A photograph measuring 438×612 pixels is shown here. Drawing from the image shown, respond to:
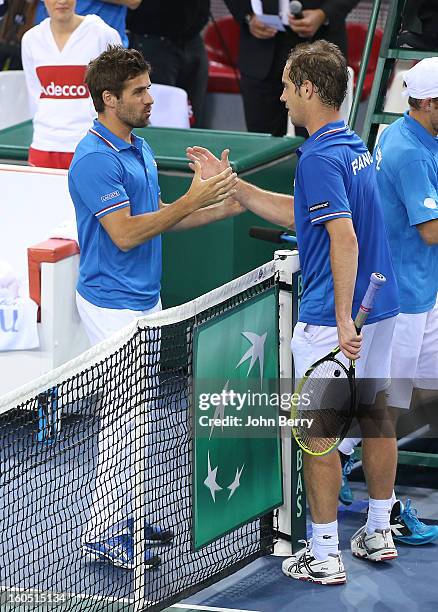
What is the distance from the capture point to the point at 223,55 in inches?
482

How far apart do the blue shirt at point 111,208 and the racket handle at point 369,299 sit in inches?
41.5

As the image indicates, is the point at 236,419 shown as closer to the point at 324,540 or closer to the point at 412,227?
the point at 324,540

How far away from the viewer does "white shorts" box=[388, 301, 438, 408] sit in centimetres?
605

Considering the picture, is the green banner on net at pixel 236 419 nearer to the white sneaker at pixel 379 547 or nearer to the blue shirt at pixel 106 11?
the white sneaker at pixel 379 547

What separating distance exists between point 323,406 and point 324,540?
54cm

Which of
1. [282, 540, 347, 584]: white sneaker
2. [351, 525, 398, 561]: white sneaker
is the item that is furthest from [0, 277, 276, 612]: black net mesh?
[351, 525, 398, 561]: white sneaker

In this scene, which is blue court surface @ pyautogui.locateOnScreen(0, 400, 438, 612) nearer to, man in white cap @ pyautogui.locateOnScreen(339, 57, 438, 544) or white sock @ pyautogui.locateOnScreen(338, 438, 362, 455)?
man in white cap @ pyautogui.locateOnScreen(339, 57, 438, 544)

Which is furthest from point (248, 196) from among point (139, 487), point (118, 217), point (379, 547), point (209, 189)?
point (379, 547)

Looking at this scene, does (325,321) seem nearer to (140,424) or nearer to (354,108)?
(140,424)

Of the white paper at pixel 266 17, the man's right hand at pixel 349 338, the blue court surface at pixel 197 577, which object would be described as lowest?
the blue court surface at pixel 197 577

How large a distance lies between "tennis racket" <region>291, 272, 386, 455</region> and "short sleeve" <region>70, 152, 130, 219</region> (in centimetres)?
107

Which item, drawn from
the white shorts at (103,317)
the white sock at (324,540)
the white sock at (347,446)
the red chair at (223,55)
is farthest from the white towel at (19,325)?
the red chair at (223,55)

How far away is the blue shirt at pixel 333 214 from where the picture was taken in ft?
17.3

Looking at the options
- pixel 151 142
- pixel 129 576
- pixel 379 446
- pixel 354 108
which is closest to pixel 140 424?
pixel 129 576
